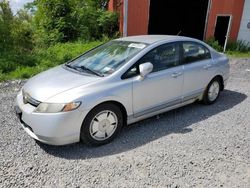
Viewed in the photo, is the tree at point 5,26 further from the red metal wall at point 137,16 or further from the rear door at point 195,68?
the rear door at point 195,68

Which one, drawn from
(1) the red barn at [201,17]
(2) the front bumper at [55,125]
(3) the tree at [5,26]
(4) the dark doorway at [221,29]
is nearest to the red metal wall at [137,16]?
(1) the red barn at [201,17]

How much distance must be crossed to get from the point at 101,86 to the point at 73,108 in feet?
1.72

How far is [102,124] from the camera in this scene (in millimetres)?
3568

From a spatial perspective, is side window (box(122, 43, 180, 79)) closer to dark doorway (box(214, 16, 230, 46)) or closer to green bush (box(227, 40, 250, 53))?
green bush (box(227, 40, 250, 53))

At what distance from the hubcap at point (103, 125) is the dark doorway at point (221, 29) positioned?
33.4 feet

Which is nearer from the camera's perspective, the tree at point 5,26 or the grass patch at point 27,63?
the grass patch at point 27,63

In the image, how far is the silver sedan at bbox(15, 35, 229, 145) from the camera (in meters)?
3.26

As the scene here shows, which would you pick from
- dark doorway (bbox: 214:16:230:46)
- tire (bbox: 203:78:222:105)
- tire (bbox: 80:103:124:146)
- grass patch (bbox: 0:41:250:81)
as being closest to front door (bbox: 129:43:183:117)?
tire (bbox: 80:103:124:146)

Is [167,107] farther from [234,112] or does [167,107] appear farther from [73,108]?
[73,108]

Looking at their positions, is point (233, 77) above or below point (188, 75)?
below

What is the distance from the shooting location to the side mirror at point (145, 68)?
3.73 metres

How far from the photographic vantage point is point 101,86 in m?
3.50

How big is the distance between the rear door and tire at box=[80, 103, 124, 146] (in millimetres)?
1538

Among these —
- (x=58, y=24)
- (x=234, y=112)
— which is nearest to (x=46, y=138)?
(x=234, y=112)
